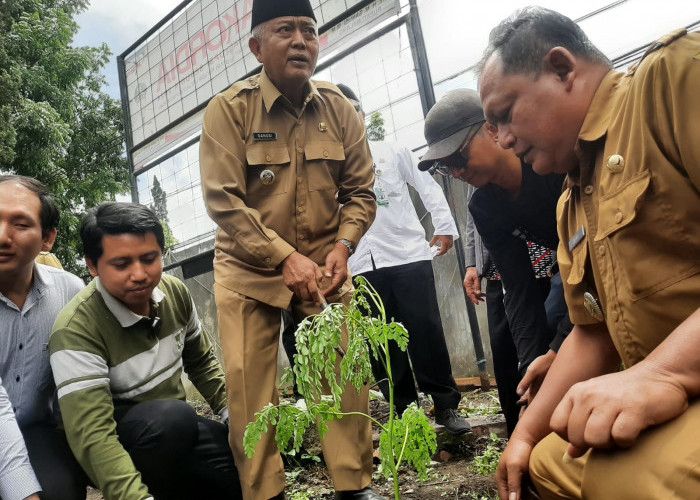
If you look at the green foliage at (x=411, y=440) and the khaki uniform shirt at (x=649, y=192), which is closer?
the khaki uniform shirt at (x=649, y=192)

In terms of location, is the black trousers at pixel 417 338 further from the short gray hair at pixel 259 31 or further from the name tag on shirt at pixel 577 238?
the name tag on shirt at pixel 577 238

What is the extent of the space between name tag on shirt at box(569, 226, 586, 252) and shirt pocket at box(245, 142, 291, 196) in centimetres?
144

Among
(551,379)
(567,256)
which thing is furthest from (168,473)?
(567,256)

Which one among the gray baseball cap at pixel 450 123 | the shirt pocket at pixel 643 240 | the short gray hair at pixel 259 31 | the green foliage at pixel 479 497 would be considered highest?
the short gray hair at pixel 259 31

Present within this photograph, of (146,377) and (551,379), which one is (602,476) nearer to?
(551,379)

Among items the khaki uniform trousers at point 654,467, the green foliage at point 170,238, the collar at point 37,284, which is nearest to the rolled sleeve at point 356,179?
the collar at point 37,284

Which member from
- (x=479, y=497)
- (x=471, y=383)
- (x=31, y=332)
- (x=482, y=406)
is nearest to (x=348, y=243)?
(x=479, y=497)

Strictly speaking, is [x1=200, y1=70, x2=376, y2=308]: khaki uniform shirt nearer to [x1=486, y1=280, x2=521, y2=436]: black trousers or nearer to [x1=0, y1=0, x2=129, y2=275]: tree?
[x1=486, y1=280, x2=521, y2=436]: black trousers

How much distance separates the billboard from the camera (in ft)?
20.0

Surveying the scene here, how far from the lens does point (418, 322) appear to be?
384 cm

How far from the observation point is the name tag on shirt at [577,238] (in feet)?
4.85

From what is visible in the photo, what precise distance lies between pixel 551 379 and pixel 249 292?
1.43 m

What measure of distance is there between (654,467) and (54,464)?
6.89 ft

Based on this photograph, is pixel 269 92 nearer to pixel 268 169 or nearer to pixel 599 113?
pixel 268 169
